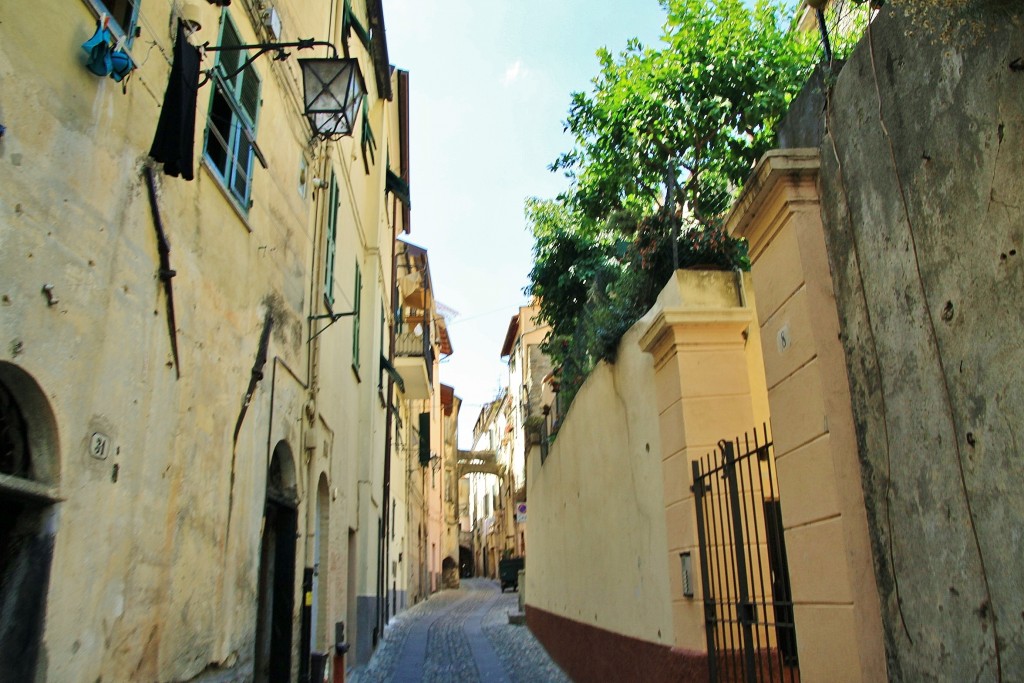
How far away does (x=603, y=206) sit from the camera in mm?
14219

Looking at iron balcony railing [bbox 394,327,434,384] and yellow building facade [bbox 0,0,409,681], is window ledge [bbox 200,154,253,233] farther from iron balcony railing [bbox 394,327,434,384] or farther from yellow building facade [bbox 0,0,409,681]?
iron balcony railing [bbox 394,327,434,384]

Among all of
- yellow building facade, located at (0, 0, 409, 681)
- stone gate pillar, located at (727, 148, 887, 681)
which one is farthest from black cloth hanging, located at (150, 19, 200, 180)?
stone gate pillar, located at (727, 148, 887, 681)

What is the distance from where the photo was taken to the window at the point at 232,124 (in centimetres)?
588

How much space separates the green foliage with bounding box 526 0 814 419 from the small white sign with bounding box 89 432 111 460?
361 inches

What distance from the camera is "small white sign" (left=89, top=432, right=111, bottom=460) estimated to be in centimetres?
385

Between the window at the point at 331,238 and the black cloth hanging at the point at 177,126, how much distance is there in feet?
15.1

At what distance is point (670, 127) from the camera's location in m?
14.1

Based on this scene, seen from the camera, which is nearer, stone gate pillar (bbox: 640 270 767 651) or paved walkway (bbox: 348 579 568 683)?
stone gate pillar (bbox: 640 270 767 651)

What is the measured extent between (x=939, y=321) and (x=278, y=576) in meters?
6.58

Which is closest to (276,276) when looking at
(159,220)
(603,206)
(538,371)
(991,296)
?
(159,220)

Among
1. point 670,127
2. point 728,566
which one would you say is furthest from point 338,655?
point 670,127

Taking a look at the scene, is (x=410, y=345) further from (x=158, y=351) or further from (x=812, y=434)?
(x=812, y=434)

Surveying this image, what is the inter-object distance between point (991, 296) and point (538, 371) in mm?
23288

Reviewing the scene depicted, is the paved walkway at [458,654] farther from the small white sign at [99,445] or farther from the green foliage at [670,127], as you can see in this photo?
the small white sign at [99,445]
